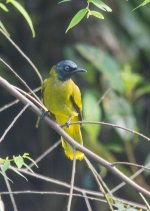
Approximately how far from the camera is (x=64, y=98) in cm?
371

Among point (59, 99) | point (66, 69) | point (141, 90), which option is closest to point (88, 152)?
point (59, 99)

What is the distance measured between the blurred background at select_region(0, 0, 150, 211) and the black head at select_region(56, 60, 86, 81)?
991 mm

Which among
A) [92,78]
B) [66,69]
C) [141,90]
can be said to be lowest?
[141,90]

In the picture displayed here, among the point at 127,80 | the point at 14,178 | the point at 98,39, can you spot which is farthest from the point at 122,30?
the point at 14,178

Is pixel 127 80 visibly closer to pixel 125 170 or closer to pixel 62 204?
pixel 125 170

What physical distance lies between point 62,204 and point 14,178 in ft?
1.56

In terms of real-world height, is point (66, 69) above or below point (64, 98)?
above

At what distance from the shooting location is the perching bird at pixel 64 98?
142 inches

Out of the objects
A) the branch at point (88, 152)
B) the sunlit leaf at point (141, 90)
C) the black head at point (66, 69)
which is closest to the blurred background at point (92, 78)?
the sunlit leaf at point (141, 90)

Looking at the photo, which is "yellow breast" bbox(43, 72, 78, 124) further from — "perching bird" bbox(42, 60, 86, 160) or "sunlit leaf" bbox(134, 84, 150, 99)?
"sunlit leaf" bbox(134, 84, 150, 99)

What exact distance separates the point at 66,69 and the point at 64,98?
19cm

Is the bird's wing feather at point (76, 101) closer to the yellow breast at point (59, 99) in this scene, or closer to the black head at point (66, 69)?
the yellow breast at point (59, 99)

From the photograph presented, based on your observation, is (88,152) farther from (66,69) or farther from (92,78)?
(92,78)

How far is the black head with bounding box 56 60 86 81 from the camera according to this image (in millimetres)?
3768
